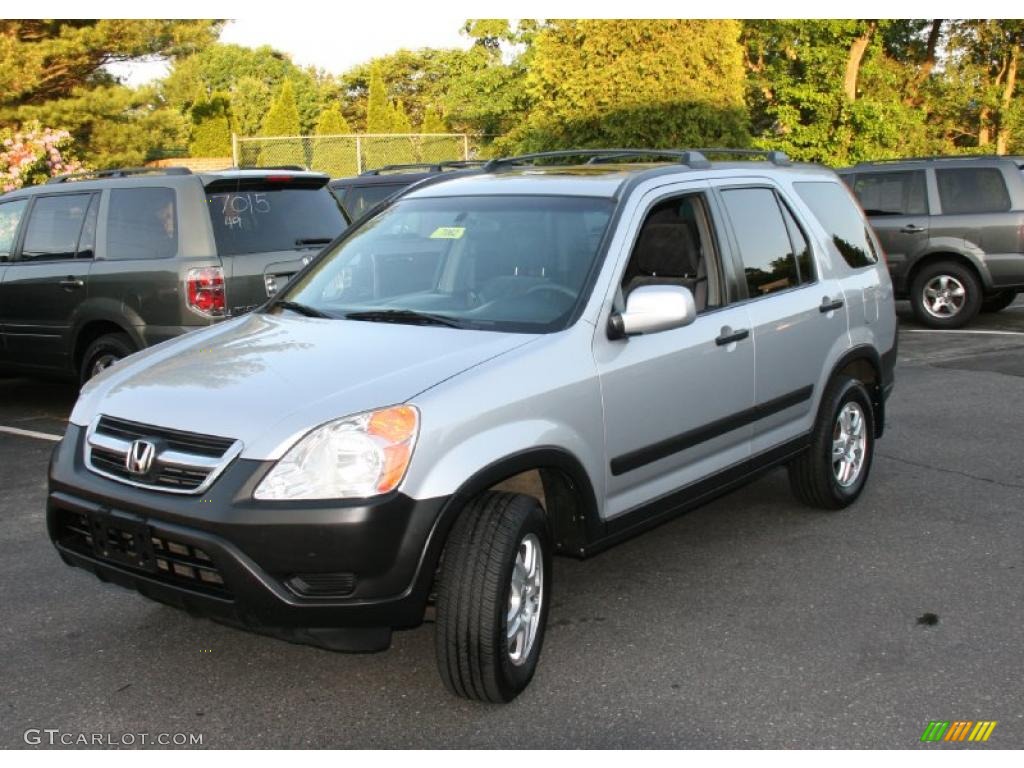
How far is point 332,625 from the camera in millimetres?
3438

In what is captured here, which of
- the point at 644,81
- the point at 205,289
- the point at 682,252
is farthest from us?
the point at 644,81

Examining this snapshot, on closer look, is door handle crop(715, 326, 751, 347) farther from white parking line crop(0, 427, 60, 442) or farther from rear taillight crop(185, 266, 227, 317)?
white parking line crop(0, 427, 60, 442)

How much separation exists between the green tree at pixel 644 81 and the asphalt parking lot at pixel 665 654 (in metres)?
12.9

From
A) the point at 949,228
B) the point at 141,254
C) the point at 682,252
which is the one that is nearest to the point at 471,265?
the point at 682,252

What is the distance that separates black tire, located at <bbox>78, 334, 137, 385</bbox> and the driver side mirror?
16.6ft

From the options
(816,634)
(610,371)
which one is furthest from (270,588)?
(816,634)

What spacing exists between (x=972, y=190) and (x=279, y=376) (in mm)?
10925

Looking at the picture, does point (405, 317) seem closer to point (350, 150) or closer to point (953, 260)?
point (953, 260)

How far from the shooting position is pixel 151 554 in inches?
141

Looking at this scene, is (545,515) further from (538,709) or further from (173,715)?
(173,715)

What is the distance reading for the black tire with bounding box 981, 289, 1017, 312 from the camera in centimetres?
1354

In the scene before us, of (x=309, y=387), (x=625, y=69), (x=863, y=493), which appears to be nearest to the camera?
(x=309, y=387)

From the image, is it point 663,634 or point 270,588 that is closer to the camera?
point 270,588

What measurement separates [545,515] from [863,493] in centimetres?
301
